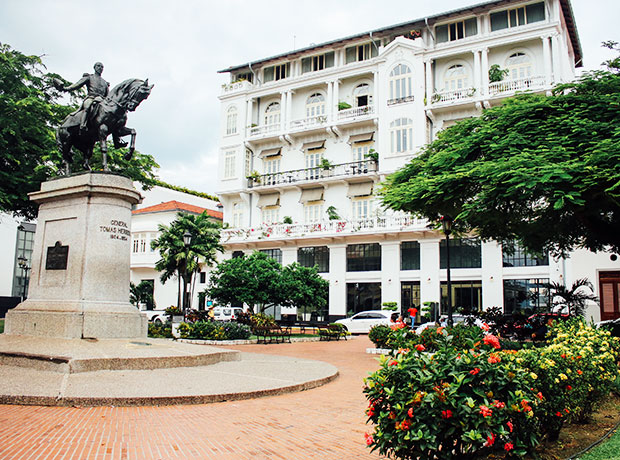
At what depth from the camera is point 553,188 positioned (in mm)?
11117

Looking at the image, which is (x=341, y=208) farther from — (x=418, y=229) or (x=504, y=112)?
(x=504, y=112)

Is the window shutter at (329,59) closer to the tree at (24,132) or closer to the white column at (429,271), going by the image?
the white column at (429,271)

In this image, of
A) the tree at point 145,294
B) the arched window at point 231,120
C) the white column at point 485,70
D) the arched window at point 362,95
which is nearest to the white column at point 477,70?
the white column at point 485,70

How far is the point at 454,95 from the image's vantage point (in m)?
32.9

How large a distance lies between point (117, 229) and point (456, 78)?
28.8 m

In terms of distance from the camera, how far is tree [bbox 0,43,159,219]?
18750 millimetres

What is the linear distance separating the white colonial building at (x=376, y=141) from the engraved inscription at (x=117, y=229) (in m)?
24.3

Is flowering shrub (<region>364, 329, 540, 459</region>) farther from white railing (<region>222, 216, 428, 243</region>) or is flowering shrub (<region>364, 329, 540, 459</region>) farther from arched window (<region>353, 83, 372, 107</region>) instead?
arched window (<region>353, 83, 372, 107</region>)

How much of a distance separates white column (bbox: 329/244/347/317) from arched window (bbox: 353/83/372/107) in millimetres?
10847

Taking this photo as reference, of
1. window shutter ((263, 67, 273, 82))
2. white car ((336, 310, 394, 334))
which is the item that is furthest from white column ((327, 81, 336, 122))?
white car ((336, 310, 394, 334))

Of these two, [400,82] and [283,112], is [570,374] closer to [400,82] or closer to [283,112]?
[400,82]

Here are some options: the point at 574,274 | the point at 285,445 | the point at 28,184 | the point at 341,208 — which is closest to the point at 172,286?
the point at 341,208

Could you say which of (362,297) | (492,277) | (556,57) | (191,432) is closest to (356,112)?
(556,57)

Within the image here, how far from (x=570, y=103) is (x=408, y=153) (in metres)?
20.4
